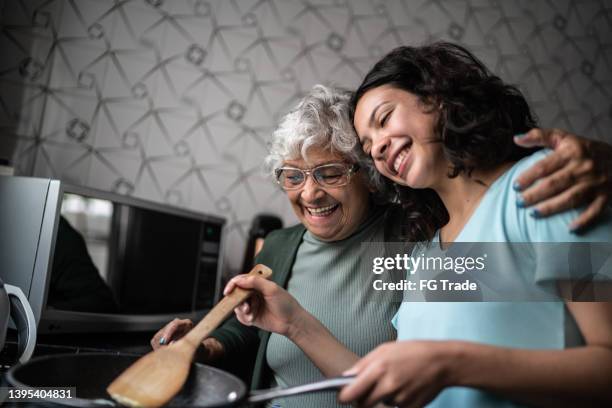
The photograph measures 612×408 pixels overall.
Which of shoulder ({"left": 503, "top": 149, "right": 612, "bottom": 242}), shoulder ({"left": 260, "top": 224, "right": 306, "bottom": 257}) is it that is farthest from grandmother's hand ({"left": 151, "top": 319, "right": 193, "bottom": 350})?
shoulder ({"left": 503, "top": 149, "right": 612, "bottom": 242})

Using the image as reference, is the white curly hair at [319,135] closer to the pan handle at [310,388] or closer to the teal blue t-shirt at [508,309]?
the teal blue t-shirt at [508,309]

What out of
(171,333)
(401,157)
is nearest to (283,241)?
(171,333)

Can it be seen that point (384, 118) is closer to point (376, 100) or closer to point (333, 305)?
point (376, 100)

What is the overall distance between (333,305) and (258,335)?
0.65 ft

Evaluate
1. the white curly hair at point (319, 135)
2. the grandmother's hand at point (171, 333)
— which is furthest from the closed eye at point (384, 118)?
the grandmother's hand at point (171, 333)

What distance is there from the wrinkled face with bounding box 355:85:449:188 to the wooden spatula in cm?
36

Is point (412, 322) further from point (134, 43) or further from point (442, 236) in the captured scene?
point (134, 43)

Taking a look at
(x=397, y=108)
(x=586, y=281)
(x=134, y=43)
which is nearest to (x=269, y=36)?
(x=134, y=43)

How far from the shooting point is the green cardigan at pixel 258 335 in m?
1.05

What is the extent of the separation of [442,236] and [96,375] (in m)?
0.58

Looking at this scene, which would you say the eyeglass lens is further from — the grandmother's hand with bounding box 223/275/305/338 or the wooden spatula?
the wooden spatula

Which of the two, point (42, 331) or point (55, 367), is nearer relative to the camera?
point (55, 367)

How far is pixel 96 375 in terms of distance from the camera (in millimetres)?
653

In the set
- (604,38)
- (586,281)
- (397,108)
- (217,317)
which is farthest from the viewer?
(604,38)
